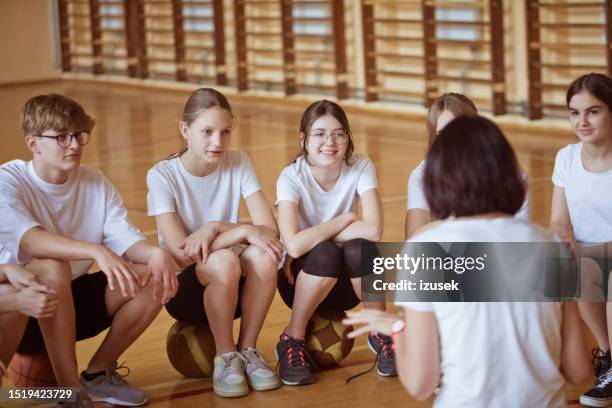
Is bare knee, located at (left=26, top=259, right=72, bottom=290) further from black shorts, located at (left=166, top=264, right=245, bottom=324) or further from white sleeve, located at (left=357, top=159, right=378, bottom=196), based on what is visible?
white sleeve, located at (left=357, top=159, right=378, bottom=196)

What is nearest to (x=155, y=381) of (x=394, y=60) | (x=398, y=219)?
(x=398, y=219)

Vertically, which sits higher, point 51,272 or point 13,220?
point 13,220

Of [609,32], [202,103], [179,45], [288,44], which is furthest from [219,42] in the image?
[202,103]

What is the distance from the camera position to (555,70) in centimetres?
854

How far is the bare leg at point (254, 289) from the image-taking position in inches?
126

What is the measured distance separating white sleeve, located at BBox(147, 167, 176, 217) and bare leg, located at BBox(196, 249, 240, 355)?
23 cm

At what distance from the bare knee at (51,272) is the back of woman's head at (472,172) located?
142cm

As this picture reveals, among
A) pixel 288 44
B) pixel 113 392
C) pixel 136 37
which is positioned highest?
pixel 136 37

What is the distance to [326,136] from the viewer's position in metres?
3.29

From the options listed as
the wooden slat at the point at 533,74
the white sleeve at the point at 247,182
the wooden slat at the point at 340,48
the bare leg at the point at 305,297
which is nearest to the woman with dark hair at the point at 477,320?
the bare leg at the point at 305,297

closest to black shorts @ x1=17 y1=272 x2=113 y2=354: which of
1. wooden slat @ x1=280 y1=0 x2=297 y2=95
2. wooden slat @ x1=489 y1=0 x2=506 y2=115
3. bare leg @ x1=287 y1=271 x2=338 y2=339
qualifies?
bare leg @ x1=287 y1=271 x2=338 y2=339

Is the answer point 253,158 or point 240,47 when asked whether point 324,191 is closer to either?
point 253,158

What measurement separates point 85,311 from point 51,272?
1.04 feet

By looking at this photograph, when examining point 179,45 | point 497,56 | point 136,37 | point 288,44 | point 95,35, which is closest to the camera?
point 497,56
